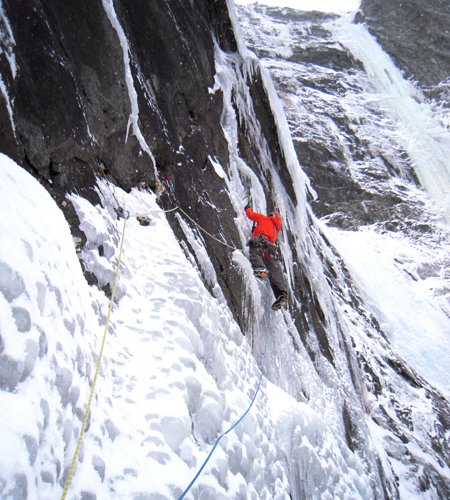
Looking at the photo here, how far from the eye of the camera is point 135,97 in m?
4.28

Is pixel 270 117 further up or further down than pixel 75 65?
further up

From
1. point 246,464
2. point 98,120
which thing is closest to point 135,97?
point 98,120

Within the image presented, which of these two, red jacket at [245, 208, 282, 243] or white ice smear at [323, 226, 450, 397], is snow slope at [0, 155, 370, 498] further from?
white ice smear at [323, 226, 450, 397]

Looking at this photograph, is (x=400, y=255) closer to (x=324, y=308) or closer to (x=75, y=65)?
(x=324, y=308)

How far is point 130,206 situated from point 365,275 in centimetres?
1561

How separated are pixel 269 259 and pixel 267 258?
0.12 ft

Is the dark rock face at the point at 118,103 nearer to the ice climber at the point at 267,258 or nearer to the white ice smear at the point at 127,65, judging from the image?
the white ice smear at the point at 127,65

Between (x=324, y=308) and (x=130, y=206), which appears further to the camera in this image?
(x=324, y=308)

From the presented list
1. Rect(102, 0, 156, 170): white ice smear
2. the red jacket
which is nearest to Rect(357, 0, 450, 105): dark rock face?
the red jacket

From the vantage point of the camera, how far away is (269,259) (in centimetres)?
559

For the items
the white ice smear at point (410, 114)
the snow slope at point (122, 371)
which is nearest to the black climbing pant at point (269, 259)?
the snow slope at point (122, 371)

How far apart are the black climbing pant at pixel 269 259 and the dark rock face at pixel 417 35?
33.0 metres

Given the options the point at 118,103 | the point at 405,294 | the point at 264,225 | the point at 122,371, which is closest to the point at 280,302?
the point at 264,225

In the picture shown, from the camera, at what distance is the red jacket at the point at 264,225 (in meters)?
5.63
